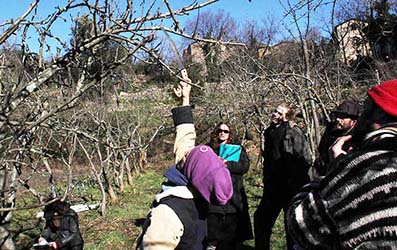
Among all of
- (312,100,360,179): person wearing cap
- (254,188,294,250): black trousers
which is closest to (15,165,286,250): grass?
(254,188,294,250): black trousers

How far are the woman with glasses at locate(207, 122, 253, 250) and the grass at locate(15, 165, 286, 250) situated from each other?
1167 mm

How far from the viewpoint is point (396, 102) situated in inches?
61.9

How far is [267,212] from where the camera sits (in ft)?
15.5

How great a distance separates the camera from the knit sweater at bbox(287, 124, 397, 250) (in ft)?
4.63

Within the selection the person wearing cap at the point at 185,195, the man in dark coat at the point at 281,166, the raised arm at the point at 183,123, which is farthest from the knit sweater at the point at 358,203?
the man in dark coat at the point at 281,166

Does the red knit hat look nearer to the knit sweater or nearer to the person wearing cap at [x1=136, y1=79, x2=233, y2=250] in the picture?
the knit sweater

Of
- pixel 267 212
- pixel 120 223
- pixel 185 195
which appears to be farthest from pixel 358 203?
pixel 120 223

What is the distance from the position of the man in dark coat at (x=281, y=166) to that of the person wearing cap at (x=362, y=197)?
9.36 ft

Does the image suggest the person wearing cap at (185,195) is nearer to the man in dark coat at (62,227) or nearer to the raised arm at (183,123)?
the raised arm at (183,123)

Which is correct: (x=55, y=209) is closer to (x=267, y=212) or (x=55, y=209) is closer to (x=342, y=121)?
(x=267, y=212)

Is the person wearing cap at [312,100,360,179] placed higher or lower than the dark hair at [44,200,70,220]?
higher

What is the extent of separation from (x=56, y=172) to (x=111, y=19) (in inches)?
524

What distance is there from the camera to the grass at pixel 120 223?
6.88 meters

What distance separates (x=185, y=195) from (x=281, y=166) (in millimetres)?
2504
